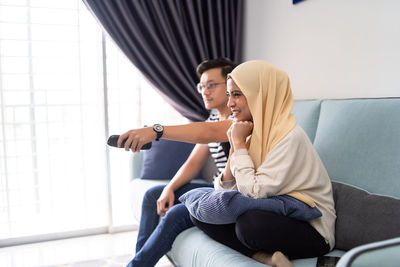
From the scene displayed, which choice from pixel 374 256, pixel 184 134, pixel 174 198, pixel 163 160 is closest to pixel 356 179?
pixel 374 256

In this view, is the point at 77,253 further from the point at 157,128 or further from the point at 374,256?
the point at 374,256

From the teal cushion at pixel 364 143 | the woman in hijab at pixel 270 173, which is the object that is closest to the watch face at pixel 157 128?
the woman in hijab at pixel 270 173

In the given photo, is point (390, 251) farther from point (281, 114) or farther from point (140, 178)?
point (140, 178)

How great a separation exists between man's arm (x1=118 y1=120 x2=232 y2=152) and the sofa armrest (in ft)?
3.02

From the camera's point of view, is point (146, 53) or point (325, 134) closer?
point (325, 134)

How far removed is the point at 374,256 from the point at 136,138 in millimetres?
972

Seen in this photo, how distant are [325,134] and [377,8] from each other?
24.9 inches

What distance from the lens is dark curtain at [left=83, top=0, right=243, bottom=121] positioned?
251 centimetres

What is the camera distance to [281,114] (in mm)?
1328

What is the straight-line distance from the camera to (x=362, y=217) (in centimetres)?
124

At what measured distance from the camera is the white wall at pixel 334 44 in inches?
62.3

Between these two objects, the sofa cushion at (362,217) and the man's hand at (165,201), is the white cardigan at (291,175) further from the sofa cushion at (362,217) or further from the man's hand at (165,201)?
the man's hand at (165,201)

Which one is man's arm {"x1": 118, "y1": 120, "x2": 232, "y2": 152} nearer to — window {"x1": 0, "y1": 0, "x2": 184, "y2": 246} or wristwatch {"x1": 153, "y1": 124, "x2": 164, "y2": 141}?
wristwatch {"x1": 153, "y1": 124, "x2": 164, "y2": 141}

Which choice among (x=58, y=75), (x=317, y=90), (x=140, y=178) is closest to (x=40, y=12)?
(x=58, y=75)
